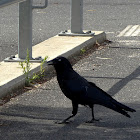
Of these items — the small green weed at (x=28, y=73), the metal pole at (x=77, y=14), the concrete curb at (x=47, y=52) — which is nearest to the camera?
the concrete curb at (x=47, y=52)

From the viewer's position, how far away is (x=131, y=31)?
11.3 metres

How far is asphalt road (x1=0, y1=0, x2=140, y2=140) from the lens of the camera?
17.5ft

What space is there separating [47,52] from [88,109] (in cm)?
264

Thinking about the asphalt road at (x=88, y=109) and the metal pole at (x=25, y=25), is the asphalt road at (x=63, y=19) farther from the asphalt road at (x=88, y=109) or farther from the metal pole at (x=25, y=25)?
the metal pole at (x=25, y=25)

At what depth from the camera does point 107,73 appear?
7891 mm

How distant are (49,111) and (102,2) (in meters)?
9.97

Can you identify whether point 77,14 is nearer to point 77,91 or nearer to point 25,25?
point 25,25

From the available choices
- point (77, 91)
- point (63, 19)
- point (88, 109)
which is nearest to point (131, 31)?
point (63, 19)

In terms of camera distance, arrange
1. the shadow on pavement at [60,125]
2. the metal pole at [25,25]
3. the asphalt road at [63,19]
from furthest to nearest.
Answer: the asphalt road at [63,19] < the metal pole at [25,25] < the shadow on pavement at [60,125]

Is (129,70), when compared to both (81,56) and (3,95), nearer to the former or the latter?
(81,56)

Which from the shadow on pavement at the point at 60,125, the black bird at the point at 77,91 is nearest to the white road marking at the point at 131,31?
the shadow on pavement at the point at 60,125

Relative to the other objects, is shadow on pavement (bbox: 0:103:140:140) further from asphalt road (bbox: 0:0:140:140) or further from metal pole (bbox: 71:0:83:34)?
metal pole (bbox: 71:0:83:34)

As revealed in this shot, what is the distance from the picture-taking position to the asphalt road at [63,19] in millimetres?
10992

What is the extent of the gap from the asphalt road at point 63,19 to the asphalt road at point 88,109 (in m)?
0.24
